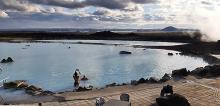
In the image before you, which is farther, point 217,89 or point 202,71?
point 202,71

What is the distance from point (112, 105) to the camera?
13.8 meters

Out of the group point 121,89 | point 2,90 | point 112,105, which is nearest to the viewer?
point 112,105

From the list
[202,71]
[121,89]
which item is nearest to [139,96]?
[121,89]

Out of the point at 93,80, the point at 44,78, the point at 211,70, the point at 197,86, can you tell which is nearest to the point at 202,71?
the point at 211,70

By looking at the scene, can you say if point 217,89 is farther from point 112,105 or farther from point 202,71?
point 112,105

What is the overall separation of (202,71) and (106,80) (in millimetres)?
8694

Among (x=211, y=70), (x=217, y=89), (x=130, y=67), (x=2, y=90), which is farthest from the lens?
(x=130, y=67)

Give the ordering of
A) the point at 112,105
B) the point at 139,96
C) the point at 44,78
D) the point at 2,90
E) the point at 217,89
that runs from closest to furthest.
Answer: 1. the point at 112,105
2. the point at 139,96
3. the point at 217,89
4. the point at 2,90
5. the point at 44,78

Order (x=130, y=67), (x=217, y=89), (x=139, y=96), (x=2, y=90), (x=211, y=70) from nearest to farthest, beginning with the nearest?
1. (x=139, y=96)
2. (x=217, y=89)
3. (x=2, y=90)
4. (x=211, y=70)
5. (x=130, y=67)

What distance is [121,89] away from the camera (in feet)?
77.7

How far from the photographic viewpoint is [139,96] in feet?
66.5

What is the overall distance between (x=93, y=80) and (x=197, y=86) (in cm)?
1294

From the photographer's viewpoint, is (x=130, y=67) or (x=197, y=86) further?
(x=130, y=67)

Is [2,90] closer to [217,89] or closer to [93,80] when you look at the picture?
[93,80]
